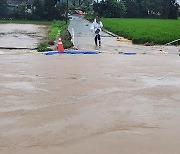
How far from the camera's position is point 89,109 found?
6.77 m

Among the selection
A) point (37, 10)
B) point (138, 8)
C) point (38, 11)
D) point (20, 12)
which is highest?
point (138, 8)

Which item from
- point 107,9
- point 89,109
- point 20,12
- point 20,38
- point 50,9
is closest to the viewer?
point 89,109

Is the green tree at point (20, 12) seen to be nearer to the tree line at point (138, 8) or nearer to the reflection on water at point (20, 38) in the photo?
the tree line at point (138, 8)

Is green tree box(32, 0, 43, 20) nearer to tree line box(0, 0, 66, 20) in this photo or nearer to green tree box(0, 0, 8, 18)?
tree line box(0, 0, 66, 20)

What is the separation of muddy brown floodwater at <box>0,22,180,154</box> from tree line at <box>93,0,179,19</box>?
50.1m

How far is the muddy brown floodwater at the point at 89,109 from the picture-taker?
5.13 m

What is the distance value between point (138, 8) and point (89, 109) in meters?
59.7

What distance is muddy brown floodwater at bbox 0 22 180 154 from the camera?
16.8 ft

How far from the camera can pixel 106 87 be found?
8477 millimetres

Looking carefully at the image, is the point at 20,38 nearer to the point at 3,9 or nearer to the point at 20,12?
the point at 20,12

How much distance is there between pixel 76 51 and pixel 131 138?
10250 mm

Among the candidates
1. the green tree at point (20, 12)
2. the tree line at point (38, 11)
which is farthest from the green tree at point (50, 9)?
the green tree at point (20, 12)

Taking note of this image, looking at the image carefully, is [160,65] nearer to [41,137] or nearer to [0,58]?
[0,58]

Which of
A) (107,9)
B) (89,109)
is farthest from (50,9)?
(89,109)
